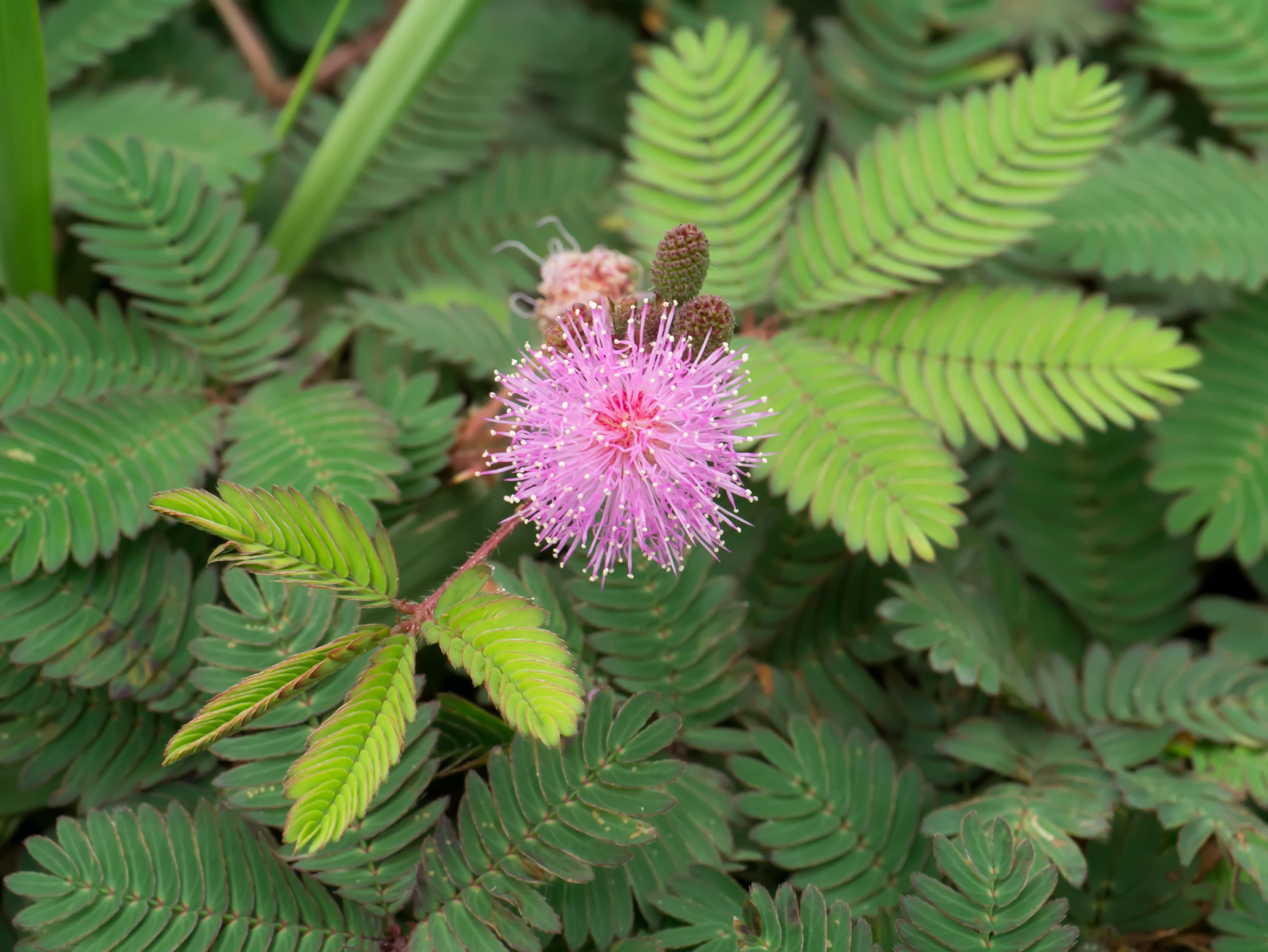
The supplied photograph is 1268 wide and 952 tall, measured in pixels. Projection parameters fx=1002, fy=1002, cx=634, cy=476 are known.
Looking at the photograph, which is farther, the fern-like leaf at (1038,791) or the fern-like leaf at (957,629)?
the fern-like leaf at (957,629)

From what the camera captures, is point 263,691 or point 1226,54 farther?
point 1226,54

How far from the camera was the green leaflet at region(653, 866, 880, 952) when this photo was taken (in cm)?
143

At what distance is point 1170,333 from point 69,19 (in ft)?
8.06

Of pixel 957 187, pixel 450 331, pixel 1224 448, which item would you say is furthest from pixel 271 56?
pixel 1224 448

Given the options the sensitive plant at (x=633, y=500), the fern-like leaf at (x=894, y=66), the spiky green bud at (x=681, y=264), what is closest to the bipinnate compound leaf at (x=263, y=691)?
the sensitive plant at (x=633, y=500)

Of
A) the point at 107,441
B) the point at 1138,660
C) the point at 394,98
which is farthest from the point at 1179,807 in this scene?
the point at 394,98

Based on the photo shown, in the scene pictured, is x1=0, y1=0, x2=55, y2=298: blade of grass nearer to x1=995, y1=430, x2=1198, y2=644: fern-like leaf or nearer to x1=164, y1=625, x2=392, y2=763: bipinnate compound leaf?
x1=164, y1=625, x2=392, y2=763: bipinnate compound leaf

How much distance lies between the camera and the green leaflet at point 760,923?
1426mm

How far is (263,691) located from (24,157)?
130cm

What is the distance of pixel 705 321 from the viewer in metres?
1.44

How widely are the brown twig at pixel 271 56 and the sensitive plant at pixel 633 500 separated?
23 millimetres

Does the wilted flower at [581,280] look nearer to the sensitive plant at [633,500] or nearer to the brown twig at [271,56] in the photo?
the sensitive plant at [633,500]

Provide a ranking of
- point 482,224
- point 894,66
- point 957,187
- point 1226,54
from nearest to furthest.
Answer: point 957,187
point 1226,54
point 482,224
point 894,66

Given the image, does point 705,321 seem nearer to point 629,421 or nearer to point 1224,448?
point 629,421
